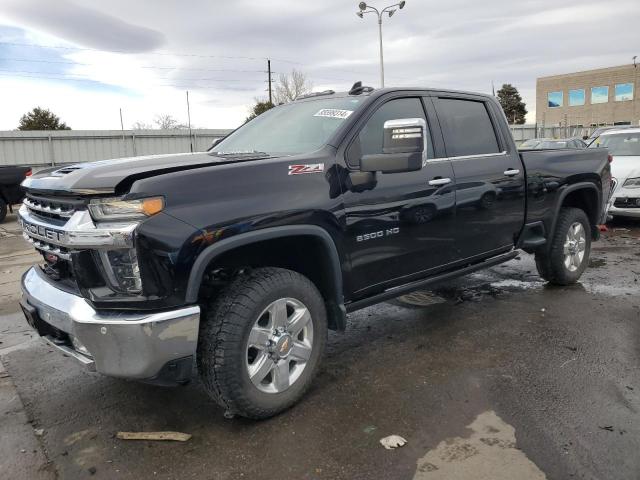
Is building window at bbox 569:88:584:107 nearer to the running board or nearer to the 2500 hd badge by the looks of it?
the running board

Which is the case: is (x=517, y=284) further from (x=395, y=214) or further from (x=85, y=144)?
(x=85, y=144)

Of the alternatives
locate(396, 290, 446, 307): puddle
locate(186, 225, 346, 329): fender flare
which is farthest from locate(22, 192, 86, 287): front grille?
locate(396, 290, 446, 307): puddle

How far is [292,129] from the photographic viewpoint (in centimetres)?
382

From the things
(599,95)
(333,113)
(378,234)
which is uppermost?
(599,95)

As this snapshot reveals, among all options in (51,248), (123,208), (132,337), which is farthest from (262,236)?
(51,248)

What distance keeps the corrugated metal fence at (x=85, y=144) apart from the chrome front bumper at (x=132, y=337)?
16253mm

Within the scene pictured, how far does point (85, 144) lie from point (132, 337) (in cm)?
2042

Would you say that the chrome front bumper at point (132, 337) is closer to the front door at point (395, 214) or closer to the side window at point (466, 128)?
the front door at point (395, 214)

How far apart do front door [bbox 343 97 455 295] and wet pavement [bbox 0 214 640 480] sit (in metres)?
0.71

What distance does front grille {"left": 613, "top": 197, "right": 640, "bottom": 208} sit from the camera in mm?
8969

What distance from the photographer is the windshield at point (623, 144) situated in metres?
9.99

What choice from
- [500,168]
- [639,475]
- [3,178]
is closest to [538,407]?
[639,475]

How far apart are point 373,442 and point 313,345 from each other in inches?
25.9

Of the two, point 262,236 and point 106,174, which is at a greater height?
point 106,174
